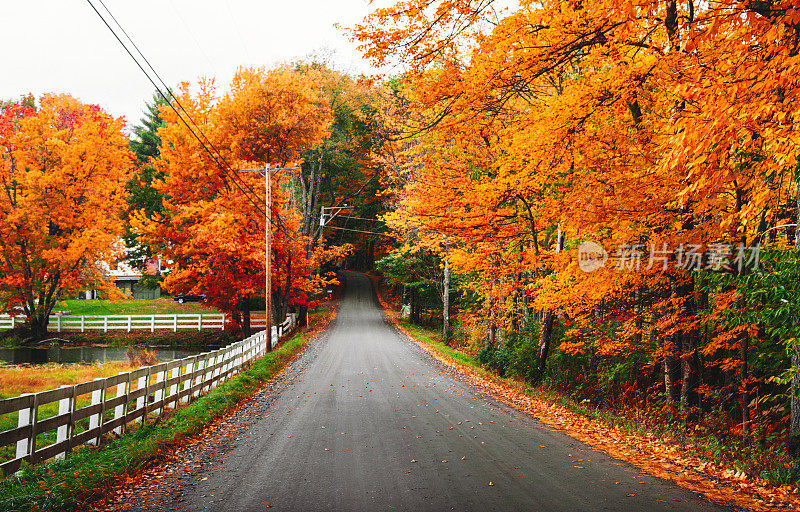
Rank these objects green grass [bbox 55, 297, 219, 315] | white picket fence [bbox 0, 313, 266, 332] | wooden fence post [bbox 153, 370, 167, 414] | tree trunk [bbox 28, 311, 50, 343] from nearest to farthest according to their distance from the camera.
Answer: wooden fence post [bbox 153, 370, 167, 414] < tree trunk [bbox 28, 311, 50, 343] < white picket fence [bbox 0, 313, 266, 332] < green grass [bbox 55, 297, 219, 315]

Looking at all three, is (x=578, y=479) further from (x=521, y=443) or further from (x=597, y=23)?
(x=597, y=23)

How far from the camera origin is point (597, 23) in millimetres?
5617

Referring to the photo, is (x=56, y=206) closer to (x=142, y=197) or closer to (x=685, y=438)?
(x=142, y=197)

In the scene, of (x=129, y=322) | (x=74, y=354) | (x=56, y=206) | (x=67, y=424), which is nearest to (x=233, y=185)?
(x=56, y=206)

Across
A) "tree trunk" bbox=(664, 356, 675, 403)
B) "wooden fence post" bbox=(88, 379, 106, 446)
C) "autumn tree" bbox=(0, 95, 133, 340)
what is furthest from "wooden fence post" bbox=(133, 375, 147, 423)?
"autumn tree" bbox=(0, 95, 133, 340)

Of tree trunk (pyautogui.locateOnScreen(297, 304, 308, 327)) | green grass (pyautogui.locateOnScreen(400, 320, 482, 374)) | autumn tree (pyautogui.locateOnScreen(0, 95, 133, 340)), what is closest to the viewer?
green grass (pyautogui.locateOnScreen(400, 320, 482, 374))

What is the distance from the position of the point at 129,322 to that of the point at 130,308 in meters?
8.05

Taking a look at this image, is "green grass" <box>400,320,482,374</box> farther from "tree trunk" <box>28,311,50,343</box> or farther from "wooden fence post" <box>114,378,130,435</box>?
"tree trunk" <box>28,311,50,343</box>

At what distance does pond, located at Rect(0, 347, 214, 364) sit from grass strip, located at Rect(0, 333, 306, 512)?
1661cm

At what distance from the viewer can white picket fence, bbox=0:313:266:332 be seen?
104 feet


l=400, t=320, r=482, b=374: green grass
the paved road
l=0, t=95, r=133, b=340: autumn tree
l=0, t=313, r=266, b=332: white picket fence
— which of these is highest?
l=0, t=95, r=133, b=340: autumn tree

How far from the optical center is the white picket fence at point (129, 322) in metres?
31.8

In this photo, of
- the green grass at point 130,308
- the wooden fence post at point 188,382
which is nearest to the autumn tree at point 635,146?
the wooden fence post at point 188,382

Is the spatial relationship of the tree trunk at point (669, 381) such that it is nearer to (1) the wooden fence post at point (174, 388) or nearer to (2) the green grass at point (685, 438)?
(2) the green grass at point (685, 438)
